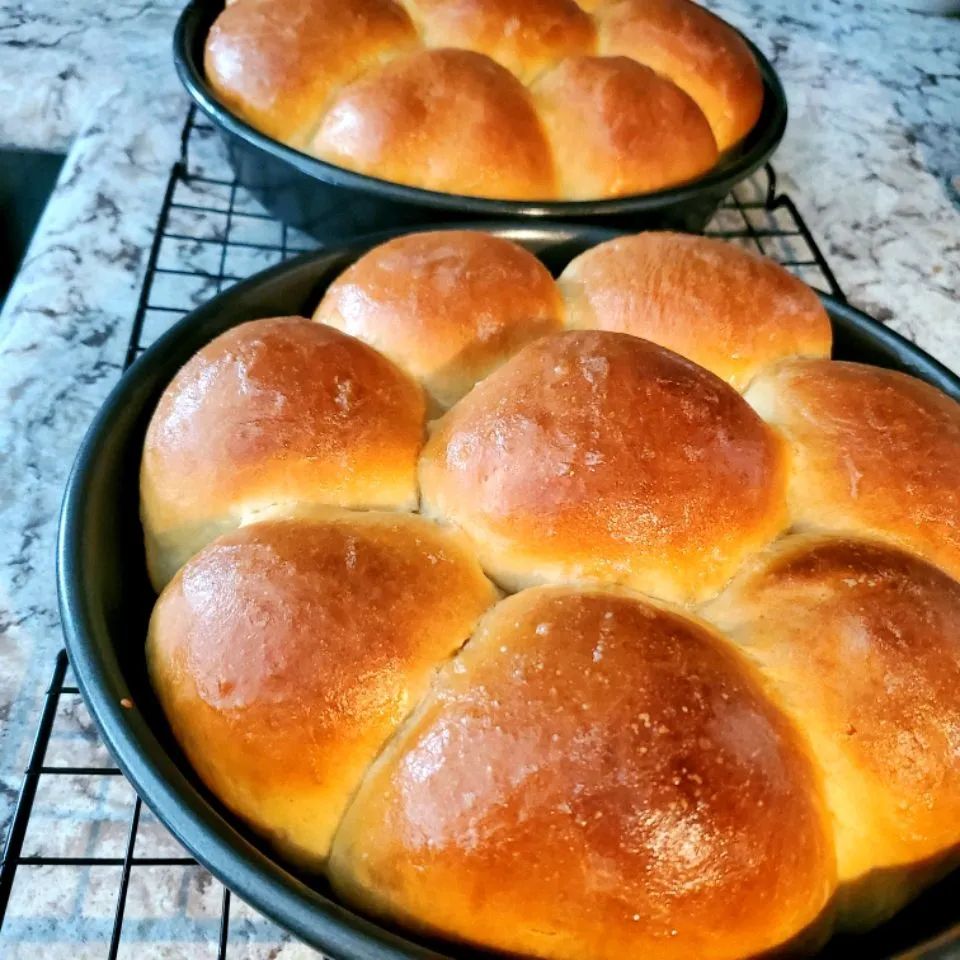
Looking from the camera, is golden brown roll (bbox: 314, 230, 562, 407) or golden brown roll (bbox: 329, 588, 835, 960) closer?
golden brown roll (bbox: 329, 588, 835, 960)

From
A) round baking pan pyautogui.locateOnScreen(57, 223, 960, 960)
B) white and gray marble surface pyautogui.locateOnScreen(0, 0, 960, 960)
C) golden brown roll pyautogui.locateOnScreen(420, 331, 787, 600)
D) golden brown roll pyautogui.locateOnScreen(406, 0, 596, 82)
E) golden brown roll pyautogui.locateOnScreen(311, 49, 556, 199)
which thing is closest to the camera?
round baking pan pyautogui.locateOnScreen(57, 223, 960, 960)

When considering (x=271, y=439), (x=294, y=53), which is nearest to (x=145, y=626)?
(x=271, y=439)

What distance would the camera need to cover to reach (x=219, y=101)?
1.15 metres

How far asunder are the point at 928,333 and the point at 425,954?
1.21 meters

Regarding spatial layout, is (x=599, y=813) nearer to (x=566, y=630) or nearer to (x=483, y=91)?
(x=566, y=630)

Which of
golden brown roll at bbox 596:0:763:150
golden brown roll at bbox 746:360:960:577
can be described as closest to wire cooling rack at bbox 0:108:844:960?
golden brown roll at bbox 746:360:960:577

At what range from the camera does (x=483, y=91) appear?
1.11 m

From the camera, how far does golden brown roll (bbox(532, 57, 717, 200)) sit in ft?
3.71

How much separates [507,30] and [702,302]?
62 centimetres

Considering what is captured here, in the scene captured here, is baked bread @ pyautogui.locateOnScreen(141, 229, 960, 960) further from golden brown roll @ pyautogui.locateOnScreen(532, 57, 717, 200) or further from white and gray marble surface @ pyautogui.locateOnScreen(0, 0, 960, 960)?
golden brown roll @ pyautogui.locateOnScreen(532, 57, 717, 200)

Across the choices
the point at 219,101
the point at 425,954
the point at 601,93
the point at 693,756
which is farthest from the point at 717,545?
the point at 219,101

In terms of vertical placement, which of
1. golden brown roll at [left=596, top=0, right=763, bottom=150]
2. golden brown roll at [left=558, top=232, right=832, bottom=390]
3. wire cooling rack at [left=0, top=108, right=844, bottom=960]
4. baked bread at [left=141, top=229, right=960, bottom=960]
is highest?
golden brown roll at [left=596, top=0, right=763, bottom=150]

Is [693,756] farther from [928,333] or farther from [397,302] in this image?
[928,333]

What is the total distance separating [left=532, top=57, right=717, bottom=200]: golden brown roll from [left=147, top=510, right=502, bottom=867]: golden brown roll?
690 millimetres
